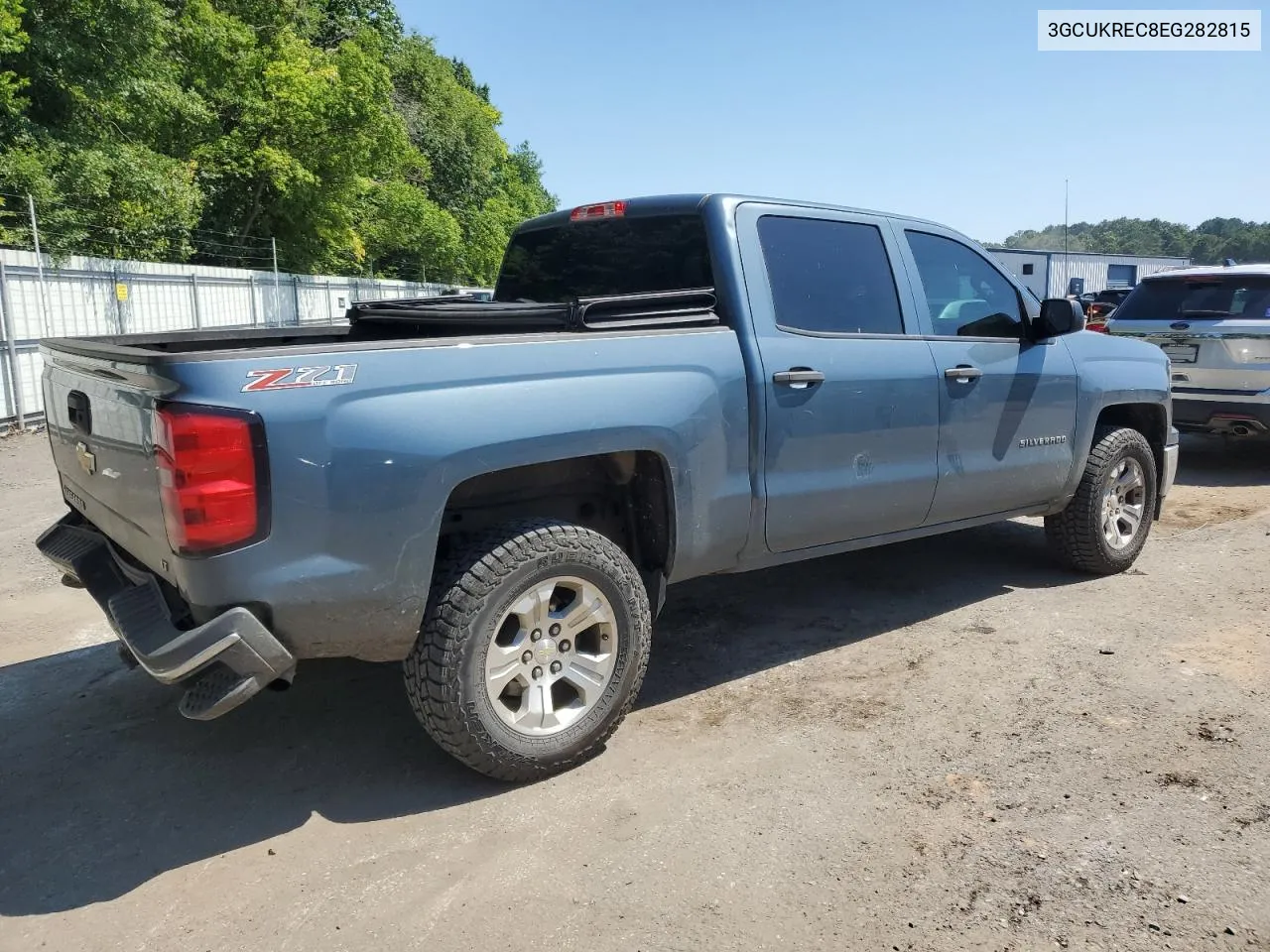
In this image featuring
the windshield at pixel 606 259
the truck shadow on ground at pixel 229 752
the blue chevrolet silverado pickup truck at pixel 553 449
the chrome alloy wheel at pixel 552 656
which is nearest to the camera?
the blue chevrolet silverado pickup truck at pixel 553 449

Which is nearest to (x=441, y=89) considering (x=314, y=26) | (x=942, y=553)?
(x=314, y=26)

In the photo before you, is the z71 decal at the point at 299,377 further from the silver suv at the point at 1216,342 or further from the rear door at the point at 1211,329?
the rear door at the point at 1211,329

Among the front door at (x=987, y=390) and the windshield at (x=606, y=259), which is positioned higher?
the windshield at (x=606, y=259)

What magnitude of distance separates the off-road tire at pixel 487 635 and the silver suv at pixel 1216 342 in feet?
23.2

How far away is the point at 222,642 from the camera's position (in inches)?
103

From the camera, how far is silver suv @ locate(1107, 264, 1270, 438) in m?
8.03

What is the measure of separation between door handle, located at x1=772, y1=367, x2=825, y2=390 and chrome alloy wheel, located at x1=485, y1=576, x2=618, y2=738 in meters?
1.12

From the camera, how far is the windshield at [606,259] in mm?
3908

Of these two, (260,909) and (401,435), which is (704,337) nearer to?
(401,435)

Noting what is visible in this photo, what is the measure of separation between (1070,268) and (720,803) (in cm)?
4170

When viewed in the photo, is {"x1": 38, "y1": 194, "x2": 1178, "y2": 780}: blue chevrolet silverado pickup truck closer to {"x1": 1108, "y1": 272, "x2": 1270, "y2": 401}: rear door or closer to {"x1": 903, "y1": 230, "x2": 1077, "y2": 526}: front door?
{"x1": 903, "y1": 230, "x2": 1077, "y2": 526}: front door

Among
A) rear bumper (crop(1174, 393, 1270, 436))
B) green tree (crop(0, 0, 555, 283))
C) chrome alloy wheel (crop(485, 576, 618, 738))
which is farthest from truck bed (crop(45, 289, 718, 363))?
green tree (crop(0, 0, 555, 283))

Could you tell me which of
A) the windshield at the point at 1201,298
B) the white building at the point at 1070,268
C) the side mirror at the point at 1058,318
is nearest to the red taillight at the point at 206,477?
the side mirror at the point at 1058,318

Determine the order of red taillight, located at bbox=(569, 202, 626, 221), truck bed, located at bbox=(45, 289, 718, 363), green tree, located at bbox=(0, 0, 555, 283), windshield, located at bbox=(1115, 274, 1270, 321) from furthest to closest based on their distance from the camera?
1. green tree, located at bbox=(0, 0, 555, 283)
2. windshield, located at bbox=(1115, 274, 1270, 321)
3. red taillight, located at bbox=(569, 202, 626, 221)
4. truck bed, located at bbox=(45, 289, 718, 363)
